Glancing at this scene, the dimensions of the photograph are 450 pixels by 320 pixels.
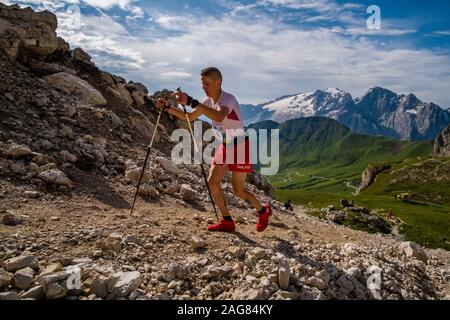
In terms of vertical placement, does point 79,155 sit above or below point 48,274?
above

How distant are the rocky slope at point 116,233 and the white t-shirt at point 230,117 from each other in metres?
2.59

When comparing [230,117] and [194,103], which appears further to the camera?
[230,117]

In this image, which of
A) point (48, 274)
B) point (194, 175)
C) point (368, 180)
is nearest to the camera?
point (48, 274)

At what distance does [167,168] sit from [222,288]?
8.74 meters

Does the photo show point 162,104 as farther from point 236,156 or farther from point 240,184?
point 240,184

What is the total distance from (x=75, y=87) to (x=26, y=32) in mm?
3376

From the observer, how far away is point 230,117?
9.12m

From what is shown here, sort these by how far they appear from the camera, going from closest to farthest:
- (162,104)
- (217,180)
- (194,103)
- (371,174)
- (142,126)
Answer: (194,103)
(217,180)
(162,104)
(142,126)
(371,174)

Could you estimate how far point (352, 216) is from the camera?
1964 inches

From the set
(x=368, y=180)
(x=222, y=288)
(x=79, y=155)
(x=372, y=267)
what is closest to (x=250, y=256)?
(x=222, y=288)

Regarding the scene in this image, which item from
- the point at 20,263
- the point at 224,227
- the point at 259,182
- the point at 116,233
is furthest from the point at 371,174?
the point at 20,263

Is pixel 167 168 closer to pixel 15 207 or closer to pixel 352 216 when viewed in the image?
pixel 15 207

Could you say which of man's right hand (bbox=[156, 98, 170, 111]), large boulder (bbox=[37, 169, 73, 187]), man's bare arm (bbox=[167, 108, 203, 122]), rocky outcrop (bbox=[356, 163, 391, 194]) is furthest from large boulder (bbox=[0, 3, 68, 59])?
rocky outcrop (bbox=[356, 163, 391, 194])

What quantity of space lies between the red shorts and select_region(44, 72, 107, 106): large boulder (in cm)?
1032
